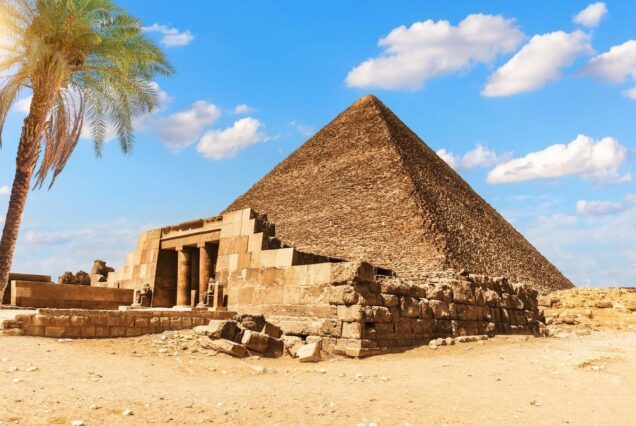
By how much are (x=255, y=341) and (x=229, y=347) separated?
444 mm

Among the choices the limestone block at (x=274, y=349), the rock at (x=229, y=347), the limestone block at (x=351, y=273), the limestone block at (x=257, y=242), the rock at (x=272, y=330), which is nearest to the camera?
the rock at (x=229, y=347)

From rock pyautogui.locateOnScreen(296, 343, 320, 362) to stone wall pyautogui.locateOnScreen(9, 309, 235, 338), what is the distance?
2135 mm

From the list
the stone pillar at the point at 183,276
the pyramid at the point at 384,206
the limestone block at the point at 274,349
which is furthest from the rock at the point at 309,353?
the pyramid at the point at 384,206

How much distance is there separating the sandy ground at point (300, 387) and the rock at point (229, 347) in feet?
0.52

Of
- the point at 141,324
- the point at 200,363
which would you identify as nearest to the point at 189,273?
the point at 141,324

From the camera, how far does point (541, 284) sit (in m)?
64.9

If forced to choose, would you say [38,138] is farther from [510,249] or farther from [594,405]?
[510,249]

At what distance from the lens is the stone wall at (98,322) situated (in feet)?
24.5

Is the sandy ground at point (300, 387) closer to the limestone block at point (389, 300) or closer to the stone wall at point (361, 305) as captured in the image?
the stone wall at point (361, 305)

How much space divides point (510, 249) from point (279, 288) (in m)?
61.8

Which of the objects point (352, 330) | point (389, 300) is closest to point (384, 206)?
point (389, 300)

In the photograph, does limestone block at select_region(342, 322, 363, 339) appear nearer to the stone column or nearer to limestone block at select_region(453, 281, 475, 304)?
limestone block at select_region(453, 281, 475, 304)

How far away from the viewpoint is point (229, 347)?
7590 mm

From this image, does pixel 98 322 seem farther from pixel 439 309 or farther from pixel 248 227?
pixel 439 309
